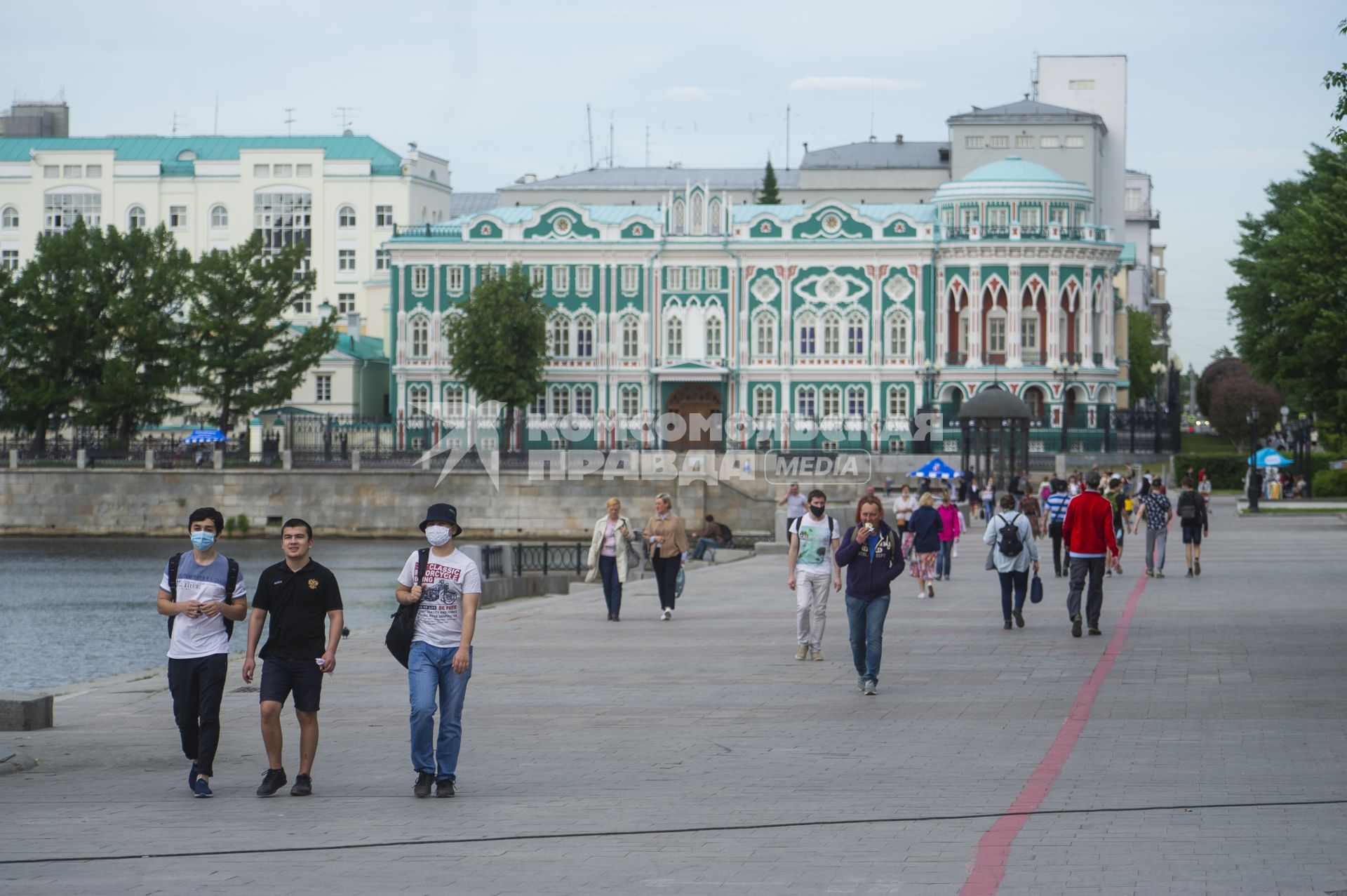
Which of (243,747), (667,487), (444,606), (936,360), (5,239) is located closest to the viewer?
(444,606)

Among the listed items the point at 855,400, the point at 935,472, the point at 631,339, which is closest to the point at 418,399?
the point at 631,339

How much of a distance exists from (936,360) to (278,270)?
30.2m

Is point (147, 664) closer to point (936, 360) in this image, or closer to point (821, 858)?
point (821, 858)

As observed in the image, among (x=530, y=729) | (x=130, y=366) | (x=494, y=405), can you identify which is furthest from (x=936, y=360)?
(x=530, y=729)

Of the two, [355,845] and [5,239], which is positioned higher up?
[5,239]

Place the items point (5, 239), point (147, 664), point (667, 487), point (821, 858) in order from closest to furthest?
point (821, 858)
point (147, 664)
point (667, 487)
point (5, 239)

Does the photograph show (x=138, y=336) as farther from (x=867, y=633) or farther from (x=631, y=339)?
(x=867, y=633)

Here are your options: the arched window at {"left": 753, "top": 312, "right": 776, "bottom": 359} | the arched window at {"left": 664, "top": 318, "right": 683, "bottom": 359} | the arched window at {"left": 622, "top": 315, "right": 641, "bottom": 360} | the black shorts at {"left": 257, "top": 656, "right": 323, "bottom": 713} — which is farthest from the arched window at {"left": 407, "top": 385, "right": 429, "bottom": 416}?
the black shorts at {"left": 257, "top": 656, "right": 323, "bottom": 713}

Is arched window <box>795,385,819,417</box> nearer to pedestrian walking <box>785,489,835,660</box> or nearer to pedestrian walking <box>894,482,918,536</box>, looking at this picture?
pedestrian walking <box>894,482,918,536</box>

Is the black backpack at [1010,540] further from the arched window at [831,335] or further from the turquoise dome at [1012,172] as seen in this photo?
the turquoise dome at [1012,172]

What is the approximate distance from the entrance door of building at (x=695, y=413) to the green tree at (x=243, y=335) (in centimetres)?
1668

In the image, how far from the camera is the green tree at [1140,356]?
127812 mm

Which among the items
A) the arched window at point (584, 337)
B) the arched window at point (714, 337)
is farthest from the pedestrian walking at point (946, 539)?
the arched window at point (584, 337)

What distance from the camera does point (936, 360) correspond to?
87500 millimetres
